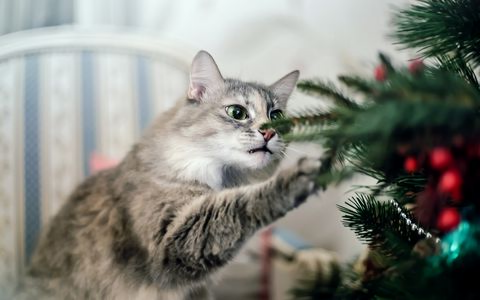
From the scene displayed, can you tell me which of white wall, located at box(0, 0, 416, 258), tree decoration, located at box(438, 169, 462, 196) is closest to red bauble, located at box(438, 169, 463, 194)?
tree decoration, located at box(438, 169, 462, 196)

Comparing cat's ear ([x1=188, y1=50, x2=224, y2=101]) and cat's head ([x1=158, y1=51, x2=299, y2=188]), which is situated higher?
cat's ear ([x1=188, y1=50, x2=224, y2=101])

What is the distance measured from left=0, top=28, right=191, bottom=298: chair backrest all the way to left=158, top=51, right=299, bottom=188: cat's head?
63 cm

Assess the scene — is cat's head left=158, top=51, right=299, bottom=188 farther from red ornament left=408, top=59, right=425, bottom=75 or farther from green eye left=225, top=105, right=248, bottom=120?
red ornament left=408, top=59, right=425, bottom=75

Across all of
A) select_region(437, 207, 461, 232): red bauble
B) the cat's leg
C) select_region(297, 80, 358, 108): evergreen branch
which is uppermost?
select_region(297, 80, 358, 108): evergreen branch

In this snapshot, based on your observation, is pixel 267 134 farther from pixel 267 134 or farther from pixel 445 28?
pixel 445 28

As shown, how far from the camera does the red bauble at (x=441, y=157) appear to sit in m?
0.37

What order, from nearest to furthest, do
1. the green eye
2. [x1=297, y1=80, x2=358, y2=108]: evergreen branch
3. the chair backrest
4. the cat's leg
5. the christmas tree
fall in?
the christmas tree, [x1=297, y1=80, x2=358, y2=108]: evergreen branch, the cat's leg, the green eye, the chair backrest

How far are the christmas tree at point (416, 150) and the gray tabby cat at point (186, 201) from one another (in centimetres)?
10

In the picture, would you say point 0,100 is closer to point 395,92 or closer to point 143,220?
point 143,220

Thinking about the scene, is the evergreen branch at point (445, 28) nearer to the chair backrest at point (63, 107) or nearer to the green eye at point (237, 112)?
the green eye at point (237, 112)

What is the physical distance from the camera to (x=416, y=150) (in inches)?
15.3

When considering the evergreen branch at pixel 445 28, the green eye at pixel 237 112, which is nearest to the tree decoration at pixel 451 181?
the evergreen branch at pixel 445 28

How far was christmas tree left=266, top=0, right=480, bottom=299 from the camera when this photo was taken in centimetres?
36

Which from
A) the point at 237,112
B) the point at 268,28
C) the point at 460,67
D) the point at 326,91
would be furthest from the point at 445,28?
the point at 268,28
